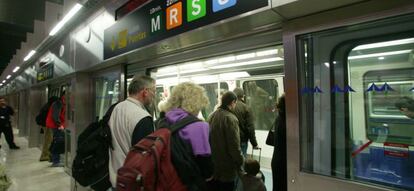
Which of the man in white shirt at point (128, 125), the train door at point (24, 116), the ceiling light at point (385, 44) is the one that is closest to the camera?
the ceiling light at point (385, 44)

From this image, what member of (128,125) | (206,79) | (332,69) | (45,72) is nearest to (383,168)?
(332,69)

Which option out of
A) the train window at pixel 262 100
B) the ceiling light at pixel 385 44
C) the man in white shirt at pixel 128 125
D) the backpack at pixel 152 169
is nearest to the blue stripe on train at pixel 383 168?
the ceiling light at pixel 385 44

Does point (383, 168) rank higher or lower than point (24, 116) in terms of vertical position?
higher

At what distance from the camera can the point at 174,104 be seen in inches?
72.7

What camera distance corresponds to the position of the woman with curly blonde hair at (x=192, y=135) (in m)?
1.57

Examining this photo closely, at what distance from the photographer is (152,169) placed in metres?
1.50

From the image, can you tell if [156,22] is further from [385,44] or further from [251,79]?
[251,79]

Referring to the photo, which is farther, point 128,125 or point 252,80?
point 252,80

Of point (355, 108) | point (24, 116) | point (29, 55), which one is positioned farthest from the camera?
point (24, 116)

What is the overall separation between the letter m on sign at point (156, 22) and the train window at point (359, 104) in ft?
4.14

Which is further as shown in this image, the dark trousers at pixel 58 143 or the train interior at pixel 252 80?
the dark trousers at pixel 58 143

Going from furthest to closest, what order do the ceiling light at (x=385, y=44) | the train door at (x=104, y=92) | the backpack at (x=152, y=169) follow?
the train door at (x=104, y=92) < the backpack at (x=152, y=169) < the ceiling light at (x=385, y=44)

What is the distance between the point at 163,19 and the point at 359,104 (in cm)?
160

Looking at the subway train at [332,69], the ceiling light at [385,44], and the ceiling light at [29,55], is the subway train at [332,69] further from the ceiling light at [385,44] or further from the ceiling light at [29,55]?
the ceiling light at [29,55]
